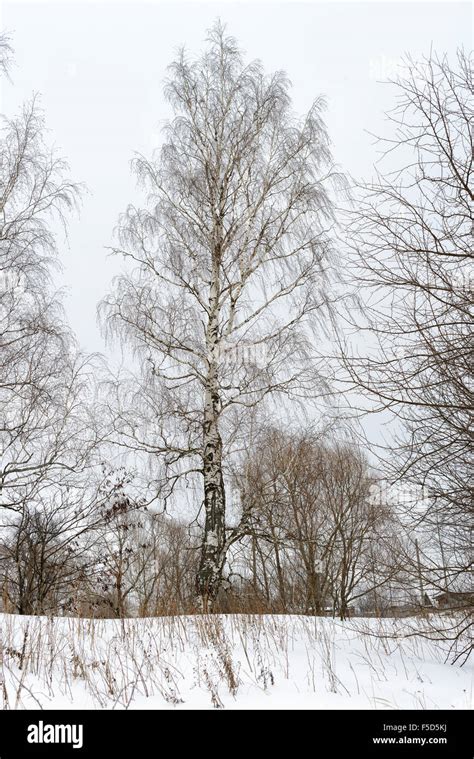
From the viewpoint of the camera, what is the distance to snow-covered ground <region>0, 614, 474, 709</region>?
3.37 m

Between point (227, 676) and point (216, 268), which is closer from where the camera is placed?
point (227, 676)

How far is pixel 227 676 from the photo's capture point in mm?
3705

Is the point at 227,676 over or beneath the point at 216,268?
beneath

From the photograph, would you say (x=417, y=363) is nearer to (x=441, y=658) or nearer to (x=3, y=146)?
(x=441, y=658)

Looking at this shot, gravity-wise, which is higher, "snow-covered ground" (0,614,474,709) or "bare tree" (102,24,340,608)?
"bare tree" (102,24,340,608)

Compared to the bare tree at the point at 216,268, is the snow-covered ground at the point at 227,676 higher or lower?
lower

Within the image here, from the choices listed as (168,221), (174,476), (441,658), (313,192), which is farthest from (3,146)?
(441,658)

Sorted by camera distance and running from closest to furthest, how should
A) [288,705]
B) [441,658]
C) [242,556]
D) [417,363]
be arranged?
[288,705]
[417,363]
[441,658]
[242,556]

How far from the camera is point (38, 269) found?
8008 mm

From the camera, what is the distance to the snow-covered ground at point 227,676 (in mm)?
3371

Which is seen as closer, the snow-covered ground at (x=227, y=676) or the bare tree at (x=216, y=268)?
the snow-covered ground at (x=227, y=676)

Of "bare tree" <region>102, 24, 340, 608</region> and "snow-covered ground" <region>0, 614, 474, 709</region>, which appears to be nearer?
"snow-covered ground" <region>0, 614, 474, 709</region>
